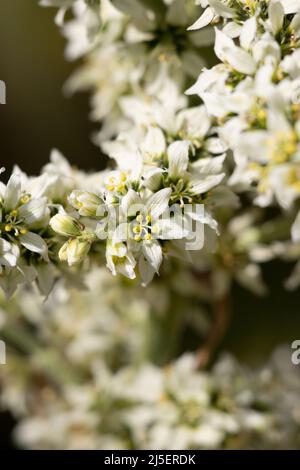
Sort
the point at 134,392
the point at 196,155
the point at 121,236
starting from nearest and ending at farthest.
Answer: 1. the point at 121,236
2. the point at 196,155
3. the point at 134,392

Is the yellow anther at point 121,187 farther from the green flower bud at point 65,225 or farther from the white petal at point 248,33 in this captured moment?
the white petal at point 248,33

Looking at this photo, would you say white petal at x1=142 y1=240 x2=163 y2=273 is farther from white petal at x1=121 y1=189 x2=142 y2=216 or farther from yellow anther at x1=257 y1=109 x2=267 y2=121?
yellow anther at x1=257 y1=109 x2=267 y2=121

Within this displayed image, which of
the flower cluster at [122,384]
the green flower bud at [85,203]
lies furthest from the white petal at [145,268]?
the flower cluster at [122,384]
